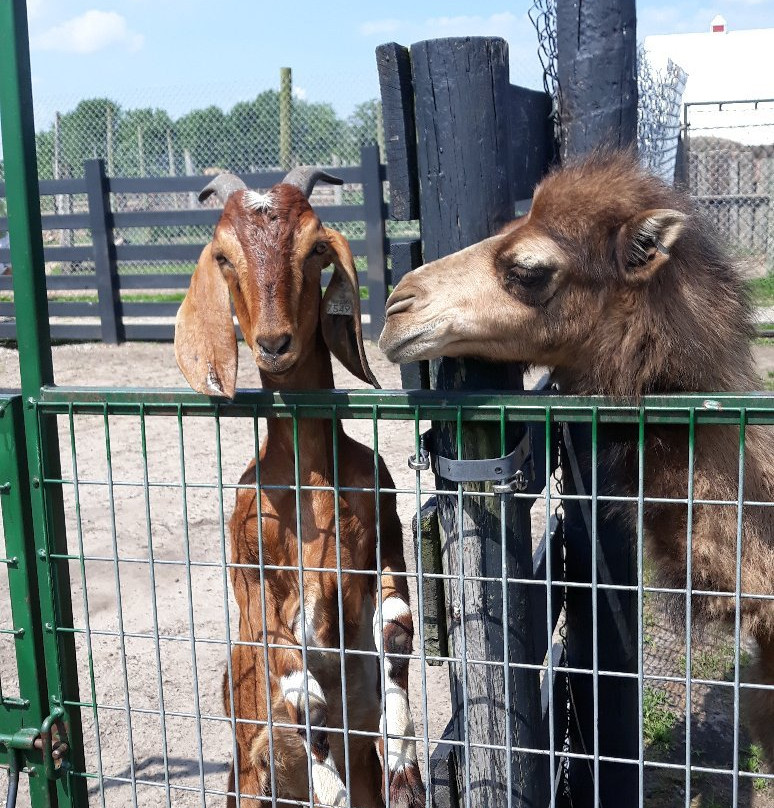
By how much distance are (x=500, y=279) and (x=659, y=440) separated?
563 mm

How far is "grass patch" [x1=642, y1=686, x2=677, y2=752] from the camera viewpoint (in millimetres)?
4023

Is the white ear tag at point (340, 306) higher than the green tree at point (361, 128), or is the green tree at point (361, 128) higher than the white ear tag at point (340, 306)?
the green tree at point (361, 128)

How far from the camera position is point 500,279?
2477mm

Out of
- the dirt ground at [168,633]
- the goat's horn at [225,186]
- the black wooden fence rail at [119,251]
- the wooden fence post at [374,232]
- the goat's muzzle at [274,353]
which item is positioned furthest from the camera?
the black wooden fence rail at [119,251]

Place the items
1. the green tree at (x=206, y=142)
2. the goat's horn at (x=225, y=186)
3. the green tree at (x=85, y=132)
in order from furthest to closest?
the green tree at (x=85, y=132)
the green tree at (x=206, y=142)
the goat's horn at (x=225, y=186)

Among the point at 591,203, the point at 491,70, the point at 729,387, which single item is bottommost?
the point at 729,387

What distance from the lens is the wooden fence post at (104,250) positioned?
1291cm

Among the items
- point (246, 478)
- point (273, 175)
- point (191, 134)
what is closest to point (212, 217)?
point (273, 175)

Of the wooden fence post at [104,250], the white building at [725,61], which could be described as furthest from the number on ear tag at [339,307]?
the white building at [725,61]

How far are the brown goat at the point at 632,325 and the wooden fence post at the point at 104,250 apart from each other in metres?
11.1

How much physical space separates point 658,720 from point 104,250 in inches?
420

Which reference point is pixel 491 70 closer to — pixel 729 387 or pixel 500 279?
pixel 500 279

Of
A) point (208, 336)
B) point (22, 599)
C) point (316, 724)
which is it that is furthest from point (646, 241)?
point (22, 599)

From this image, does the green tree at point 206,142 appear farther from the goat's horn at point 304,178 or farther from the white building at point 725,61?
the goat's horn at point 304,178
